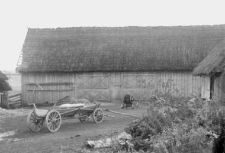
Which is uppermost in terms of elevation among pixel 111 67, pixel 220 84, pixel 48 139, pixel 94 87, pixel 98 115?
pixel 111 67

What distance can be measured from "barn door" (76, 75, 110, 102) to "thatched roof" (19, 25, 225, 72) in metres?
0.69

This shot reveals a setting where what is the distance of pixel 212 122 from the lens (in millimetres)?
5863

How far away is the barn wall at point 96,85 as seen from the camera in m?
18.1

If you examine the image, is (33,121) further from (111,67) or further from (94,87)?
(111,67)

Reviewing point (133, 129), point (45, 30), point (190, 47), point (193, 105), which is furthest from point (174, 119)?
point (45, 30)

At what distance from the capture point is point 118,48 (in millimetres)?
19266

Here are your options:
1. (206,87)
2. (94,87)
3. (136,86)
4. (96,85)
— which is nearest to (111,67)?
(96,85)

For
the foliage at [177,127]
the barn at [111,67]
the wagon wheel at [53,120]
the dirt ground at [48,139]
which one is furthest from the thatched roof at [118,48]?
the foliage at [177,127]

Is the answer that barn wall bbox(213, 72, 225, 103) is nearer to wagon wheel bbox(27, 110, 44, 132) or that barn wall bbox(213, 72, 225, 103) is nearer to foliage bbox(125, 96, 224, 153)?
foliage bbox(125, 96, 224, 153)

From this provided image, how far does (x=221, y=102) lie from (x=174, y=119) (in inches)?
59.2

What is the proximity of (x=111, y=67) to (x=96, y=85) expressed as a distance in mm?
1655

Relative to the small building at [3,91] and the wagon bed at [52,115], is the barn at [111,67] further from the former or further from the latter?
the wagon bed at [52,115]

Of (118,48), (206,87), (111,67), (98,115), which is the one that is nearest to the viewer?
(98,115)

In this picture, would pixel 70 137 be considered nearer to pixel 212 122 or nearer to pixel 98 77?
pixel 212 122
